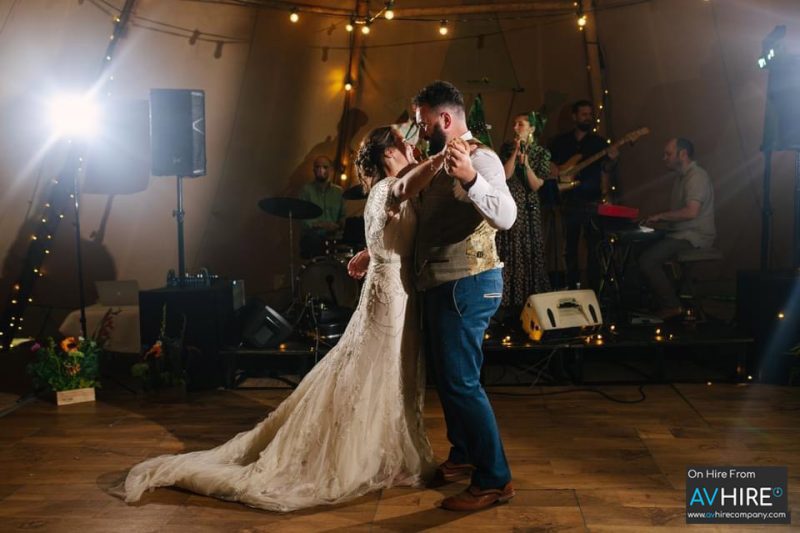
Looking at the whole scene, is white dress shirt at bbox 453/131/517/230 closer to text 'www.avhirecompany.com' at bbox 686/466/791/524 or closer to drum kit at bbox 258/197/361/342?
text 'www.avhirecompany.com' at bbox 686/466/791/524

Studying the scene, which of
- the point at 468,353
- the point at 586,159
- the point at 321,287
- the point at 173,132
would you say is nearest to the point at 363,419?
the point at 468,353

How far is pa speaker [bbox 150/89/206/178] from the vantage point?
588 cm

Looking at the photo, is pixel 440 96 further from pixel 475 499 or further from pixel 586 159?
pixel 586 159

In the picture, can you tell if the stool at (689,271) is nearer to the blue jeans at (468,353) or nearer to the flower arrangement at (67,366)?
the blue jeans at (468,353)

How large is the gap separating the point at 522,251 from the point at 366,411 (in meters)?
3.05

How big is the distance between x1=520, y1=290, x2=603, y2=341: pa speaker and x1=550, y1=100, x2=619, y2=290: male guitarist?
54.8 inches

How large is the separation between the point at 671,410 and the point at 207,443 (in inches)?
97.9

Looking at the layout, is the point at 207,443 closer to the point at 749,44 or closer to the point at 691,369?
the point at 691,369

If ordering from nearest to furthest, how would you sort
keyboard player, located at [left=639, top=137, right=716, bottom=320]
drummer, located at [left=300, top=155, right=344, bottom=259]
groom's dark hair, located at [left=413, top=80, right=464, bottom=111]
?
groom's dark hair, located at [left=413, top=80, right=464, bottom=111], keyboard player, located at [left=639, top=137, right=716, bottom=320], drummer, located at [left=300, top=155, right=344, bottom=259]

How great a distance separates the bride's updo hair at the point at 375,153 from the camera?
3322 mm

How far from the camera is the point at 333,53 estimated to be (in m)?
7.71

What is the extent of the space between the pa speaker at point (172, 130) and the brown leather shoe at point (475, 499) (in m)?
3.74

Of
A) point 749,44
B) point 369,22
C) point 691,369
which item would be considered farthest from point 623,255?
point 369,22

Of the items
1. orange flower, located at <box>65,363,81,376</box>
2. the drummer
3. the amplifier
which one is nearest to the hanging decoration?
the drummer
